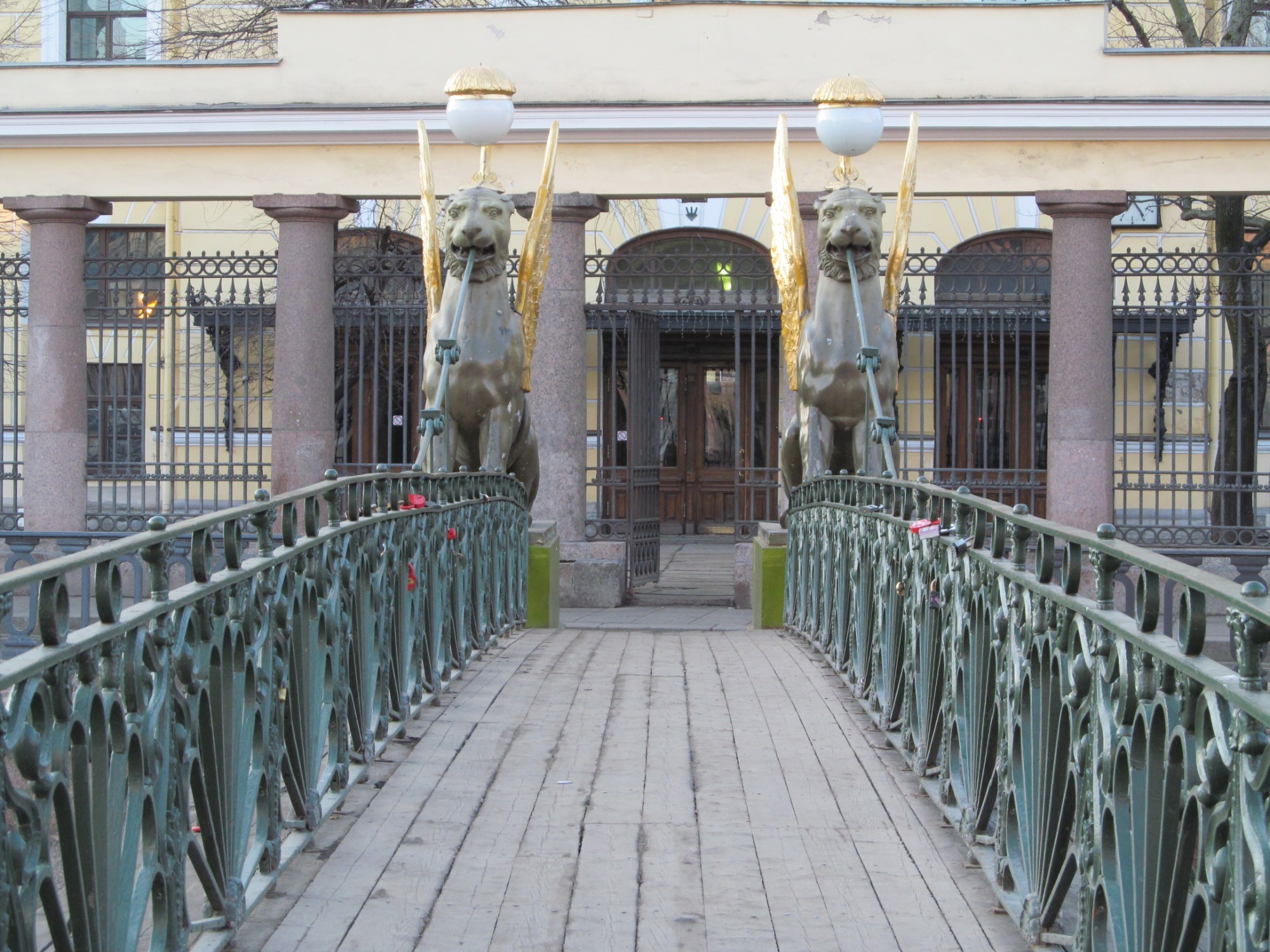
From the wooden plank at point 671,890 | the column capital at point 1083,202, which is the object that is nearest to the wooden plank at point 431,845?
the wooden plank at point 671,890

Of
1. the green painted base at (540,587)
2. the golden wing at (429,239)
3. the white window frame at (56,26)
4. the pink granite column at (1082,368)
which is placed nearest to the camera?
the golden wing at (429,239)

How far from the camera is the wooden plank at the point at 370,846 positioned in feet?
12.2

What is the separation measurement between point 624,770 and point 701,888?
1.34 m

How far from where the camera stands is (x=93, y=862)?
274cm

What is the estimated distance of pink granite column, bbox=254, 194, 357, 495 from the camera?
14.6 meters

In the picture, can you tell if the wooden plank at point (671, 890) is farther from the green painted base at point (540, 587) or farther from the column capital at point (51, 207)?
the column capital at point (51, 207)

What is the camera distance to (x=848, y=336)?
10.9m

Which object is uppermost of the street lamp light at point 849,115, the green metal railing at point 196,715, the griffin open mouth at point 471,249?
the street lamp light at point 849,115

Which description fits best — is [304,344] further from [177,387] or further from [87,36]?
[87,36]

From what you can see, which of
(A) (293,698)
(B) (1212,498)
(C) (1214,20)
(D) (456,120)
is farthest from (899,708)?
(C) (1214,20)

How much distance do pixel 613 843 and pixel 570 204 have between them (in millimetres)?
10866

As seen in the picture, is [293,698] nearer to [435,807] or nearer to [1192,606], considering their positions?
[435,807]

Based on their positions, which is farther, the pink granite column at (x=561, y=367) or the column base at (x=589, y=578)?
the column base at (x=589, y=578)

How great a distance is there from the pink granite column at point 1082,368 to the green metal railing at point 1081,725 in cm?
824
